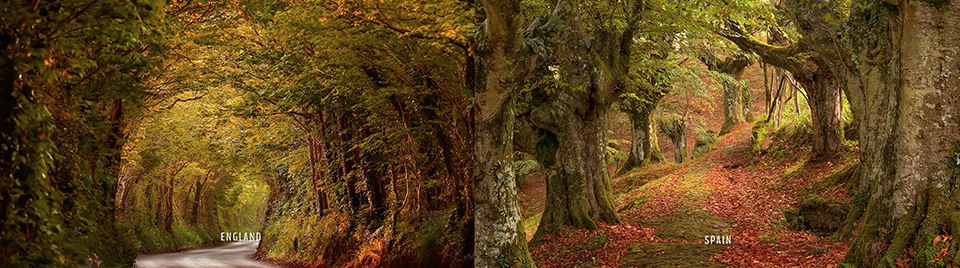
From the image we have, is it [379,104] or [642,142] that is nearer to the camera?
[379,104]

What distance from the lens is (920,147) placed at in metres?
6.77

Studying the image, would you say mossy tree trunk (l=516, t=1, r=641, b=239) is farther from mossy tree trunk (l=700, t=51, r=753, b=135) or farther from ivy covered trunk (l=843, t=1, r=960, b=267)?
mossy tree trunk (l=700, t=51, r=753, b=135)

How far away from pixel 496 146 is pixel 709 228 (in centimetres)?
604

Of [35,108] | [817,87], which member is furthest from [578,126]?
[35,108]

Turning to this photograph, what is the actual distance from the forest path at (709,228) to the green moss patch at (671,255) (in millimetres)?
16

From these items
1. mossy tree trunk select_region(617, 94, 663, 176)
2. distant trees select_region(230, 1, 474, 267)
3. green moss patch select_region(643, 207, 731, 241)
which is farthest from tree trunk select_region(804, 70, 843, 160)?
distant trees select_region(230, 1, 474, 267)

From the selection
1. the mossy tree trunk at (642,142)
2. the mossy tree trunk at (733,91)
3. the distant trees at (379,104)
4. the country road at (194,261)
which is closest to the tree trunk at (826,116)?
the mossy tree trunk at (733,91)

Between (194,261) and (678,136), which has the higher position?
(678,136)

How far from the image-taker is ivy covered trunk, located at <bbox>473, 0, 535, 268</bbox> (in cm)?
877

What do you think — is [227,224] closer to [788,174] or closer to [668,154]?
[668,154]

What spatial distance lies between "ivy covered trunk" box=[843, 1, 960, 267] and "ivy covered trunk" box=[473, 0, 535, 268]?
4589mm

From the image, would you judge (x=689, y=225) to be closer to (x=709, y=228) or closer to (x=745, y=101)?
(x=709, y=228)

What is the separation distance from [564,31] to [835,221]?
631 cm

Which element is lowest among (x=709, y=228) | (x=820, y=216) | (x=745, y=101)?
(x=709, y=228)
